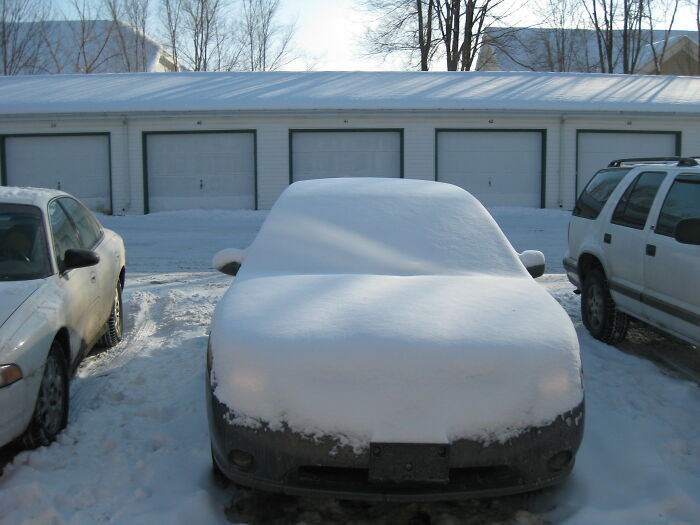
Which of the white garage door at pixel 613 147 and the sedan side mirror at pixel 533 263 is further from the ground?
the white garage door at pixel 613 147

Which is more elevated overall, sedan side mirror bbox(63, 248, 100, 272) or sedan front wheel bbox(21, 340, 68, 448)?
sedan side mirror bbox(63, 248, 100, 272)

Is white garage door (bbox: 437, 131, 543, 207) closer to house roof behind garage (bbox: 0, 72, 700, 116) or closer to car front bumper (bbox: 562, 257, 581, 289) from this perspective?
house roof behind garage (bbox: 0, 72, 700, 116)

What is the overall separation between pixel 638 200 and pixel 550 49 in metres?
39.1

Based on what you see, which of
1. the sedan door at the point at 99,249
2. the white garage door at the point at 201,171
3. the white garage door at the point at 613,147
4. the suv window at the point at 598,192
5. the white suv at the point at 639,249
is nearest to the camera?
the white suv at the point at 639,249

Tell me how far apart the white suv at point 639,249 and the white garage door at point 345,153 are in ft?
39.4

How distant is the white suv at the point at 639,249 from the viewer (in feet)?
16.3

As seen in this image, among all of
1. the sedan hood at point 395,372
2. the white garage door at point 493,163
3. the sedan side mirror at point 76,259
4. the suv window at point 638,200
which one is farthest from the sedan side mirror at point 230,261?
the white garage door at point 493,163

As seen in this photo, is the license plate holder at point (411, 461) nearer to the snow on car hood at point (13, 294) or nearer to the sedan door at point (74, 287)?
the snow on car hood at point (13, 294)

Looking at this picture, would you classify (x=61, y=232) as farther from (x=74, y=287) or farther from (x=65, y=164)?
(x=65, y=164)

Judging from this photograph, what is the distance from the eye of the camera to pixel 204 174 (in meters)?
19.1

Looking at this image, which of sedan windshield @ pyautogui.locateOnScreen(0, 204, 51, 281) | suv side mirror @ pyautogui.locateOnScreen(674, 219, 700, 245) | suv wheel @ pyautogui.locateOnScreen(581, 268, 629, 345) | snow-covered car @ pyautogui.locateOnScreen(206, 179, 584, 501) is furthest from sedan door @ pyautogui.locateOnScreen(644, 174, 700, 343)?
sedan windshield @ pyautogui.locateOnScreen(0, 204, 51, 281)

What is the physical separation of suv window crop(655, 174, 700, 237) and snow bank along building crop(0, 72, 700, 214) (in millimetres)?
13237

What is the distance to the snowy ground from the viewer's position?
10.7 feet

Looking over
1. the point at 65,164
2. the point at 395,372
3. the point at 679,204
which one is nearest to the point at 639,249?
the point at 679,204
